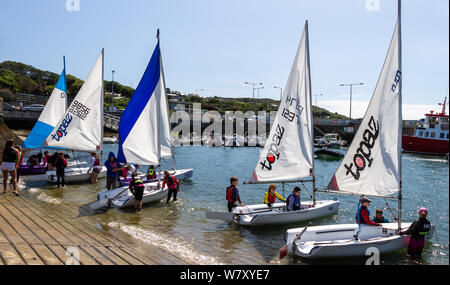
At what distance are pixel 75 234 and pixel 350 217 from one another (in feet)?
38.3

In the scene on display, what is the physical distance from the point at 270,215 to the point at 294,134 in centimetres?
319

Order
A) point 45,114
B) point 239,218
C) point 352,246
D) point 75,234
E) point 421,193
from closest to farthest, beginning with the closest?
point 75,234
point 352,246
point 239,218
point 45,114
point 421,193

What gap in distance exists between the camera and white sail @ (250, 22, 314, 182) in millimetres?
13562

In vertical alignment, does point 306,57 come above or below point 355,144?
above

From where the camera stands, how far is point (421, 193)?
950 inches

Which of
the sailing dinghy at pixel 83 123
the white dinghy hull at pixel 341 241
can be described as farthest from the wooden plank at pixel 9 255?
the sailing dinghy at pixel 83 123

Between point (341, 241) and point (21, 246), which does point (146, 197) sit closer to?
point (341, 241)

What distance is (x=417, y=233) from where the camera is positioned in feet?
33.3

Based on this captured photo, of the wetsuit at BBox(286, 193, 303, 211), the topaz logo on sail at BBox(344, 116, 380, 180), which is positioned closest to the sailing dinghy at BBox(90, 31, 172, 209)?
the wetsuit at BBox(286, 193, 303, 211)

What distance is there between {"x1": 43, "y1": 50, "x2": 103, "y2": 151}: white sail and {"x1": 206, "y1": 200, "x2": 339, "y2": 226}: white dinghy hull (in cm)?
1015

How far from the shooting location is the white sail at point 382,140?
10.8m

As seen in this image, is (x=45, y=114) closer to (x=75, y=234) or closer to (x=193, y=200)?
(x=193, y=200)
